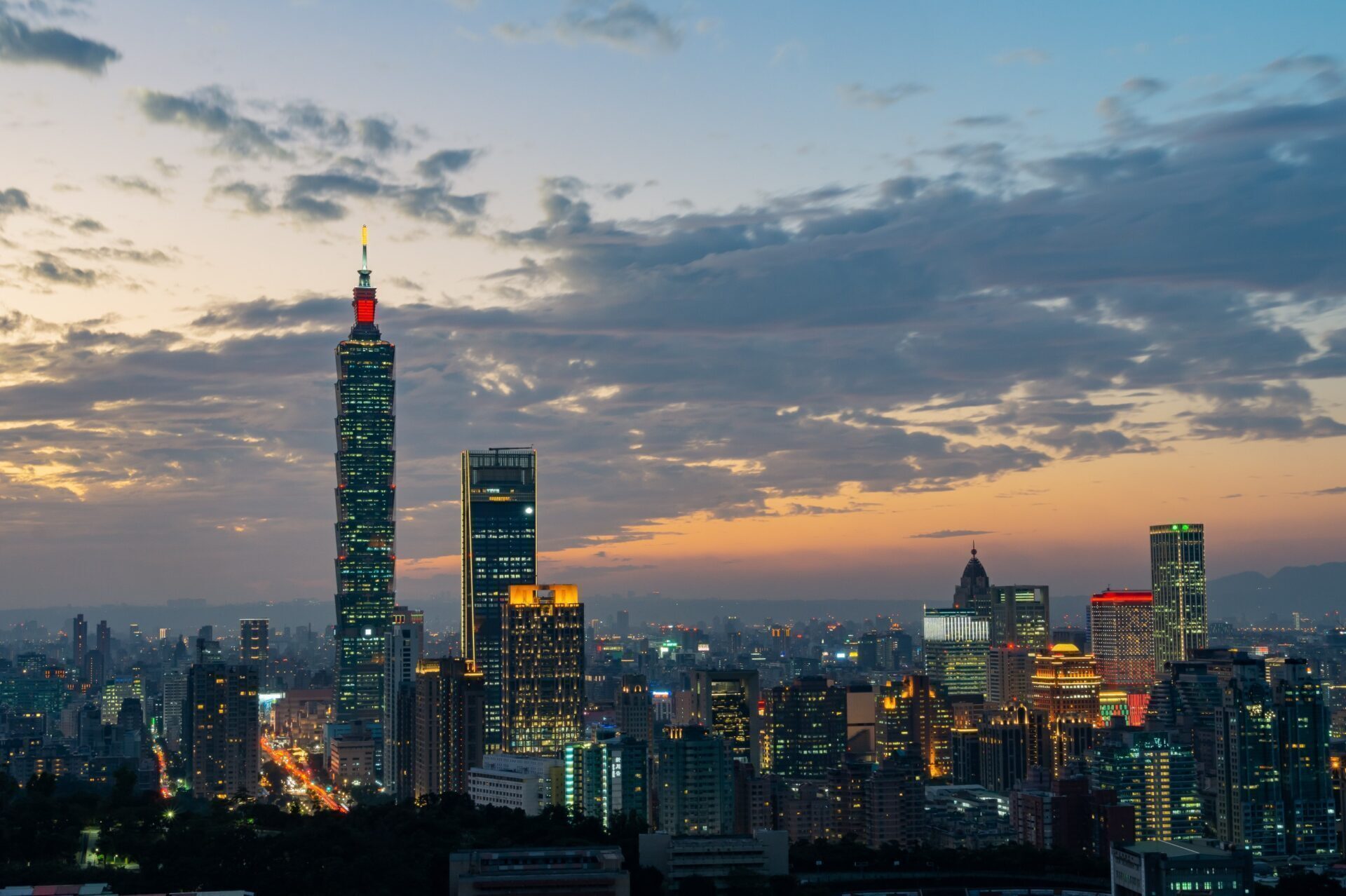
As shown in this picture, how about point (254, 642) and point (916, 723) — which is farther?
point (254, 642)

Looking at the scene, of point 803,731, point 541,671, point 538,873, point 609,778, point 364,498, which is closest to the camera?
point 538,873

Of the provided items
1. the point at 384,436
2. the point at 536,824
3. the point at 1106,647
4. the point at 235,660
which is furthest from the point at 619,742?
the point at 235,660

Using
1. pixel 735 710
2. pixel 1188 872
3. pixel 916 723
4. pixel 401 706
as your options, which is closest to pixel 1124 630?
pixel 916 723

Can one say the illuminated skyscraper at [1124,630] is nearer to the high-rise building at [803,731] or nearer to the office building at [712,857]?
the high-rise building at [803,731]

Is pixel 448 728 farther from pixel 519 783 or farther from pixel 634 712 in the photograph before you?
pixel 634 712

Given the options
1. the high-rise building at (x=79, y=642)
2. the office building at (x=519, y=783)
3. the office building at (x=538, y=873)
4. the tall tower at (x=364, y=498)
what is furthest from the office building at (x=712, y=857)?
the high-rise building at (x=79, y=642)
